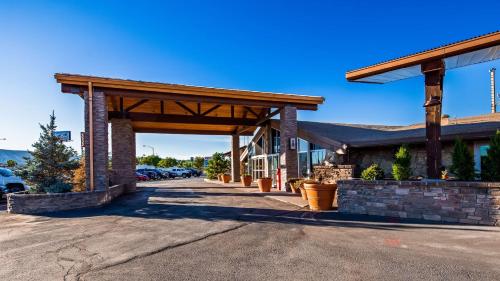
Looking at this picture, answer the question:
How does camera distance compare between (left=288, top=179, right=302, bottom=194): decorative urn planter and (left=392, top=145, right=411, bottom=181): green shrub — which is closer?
(left=392, top=145, right=411, bottom=181): green shrub

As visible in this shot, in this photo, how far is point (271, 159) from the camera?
2114cm

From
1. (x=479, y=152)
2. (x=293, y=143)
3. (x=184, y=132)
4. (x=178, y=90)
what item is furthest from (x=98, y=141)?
(x=479, y=152)

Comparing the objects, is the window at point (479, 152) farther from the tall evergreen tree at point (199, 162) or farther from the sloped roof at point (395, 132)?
the tall evergreen tree at point (199, 162)

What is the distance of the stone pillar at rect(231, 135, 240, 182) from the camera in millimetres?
25469

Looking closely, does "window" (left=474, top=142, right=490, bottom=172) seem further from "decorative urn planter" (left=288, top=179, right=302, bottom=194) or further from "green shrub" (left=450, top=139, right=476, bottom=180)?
"decorative urn planter" (left=288, top=179, right=302, bottom=194)

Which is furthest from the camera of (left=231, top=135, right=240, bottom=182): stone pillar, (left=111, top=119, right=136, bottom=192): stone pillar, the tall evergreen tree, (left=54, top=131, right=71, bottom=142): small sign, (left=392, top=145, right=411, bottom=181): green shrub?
the tall evergreen tree

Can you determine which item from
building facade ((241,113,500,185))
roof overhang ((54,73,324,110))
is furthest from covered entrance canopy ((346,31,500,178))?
roof overhang ((54,73,324,110))

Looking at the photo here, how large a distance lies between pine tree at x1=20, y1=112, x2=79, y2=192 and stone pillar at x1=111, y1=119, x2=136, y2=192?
543 centimetres

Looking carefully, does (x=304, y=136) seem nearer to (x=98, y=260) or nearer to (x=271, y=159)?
(x=271, y=159)

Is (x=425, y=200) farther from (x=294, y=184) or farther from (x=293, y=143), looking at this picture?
(x=293, y=143)

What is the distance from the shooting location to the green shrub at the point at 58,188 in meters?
11.1

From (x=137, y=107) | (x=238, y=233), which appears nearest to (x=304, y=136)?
(x=137, y=107)

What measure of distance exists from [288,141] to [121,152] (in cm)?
982


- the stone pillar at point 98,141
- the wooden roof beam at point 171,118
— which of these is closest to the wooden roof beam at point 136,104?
the wooden roof beam at point 171,118
